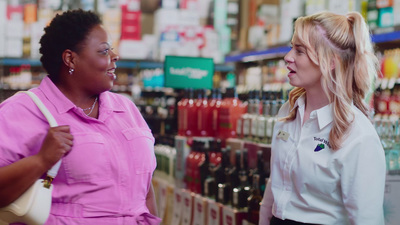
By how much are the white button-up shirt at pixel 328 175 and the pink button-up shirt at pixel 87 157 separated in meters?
0.49

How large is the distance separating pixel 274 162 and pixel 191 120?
92.9 inches

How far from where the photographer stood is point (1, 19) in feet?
27.9

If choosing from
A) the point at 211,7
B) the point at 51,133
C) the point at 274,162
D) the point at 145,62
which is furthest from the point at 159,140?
the point at 211,7

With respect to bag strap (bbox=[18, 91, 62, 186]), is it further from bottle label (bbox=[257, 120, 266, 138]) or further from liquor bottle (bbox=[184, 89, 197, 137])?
liquor bottle (bbox=[184, 89, 197, 137])

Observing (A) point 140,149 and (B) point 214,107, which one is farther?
(B) point 214,107

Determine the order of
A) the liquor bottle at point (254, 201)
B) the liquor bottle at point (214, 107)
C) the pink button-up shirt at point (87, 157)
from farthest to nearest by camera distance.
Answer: the liquor bottle at point (214, 107) < the liquor bottle at point (254, 201) < the pink button-up shirt at point (87, 157)

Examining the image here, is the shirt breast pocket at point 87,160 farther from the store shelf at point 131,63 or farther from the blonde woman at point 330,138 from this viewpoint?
the store shelf at point 131,63

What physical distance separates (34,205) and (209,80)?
3.41 metres

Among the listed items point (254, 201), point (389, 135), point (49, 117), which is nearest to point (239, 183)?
point (254, 201)

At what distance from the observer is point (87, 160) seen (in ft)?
5.73

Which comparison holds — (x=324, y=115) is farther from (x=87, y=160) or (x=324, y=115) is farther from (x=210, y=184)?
(x=210, y=184)

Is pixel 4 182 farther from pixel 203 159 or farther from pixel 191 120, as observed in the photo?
pixel 191 120

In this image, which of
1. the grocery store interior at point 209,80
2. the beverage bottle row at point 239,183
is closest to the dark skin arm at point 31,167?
the grocery store interior at point 209,80

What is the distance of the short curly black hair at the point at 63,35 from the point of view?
187cm
